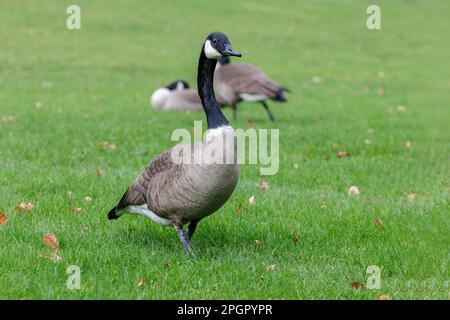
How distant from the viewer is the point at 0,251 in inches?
230

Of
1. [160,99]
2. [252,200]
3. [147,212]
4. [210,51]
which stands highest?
[210,51]

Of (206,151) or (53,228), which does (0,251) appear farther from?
(206,151)

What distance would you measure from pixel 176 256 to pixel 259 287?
101 centimetres

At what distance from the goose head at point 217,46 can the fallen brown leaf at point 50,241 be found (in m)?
2.22

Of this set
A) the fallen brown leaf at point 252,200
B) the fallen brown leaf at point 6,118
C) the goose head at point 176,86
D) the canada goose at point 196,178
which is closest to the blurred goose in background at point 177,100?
the goose head at point 176,86

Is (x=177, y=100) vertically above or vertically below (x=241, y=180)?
below

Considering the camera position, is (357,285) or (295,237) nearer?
(357,285)

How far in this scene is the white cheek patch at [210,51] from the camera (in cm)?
575

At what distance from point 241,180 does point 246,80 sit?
5086mm

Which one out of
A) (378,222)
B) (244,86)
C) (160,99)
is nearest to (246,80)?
(244,86)

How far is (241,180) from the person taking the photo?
934cm

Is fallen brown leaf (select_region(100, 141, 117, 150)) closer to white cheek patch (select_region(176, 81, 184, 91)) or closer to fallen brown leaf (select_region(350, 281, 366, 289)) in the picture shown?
white cheek patch (select_region(176, 81, 184, 91))

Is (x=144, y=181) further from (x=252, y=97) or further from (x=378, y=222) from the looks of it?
(x=252, y=97)
